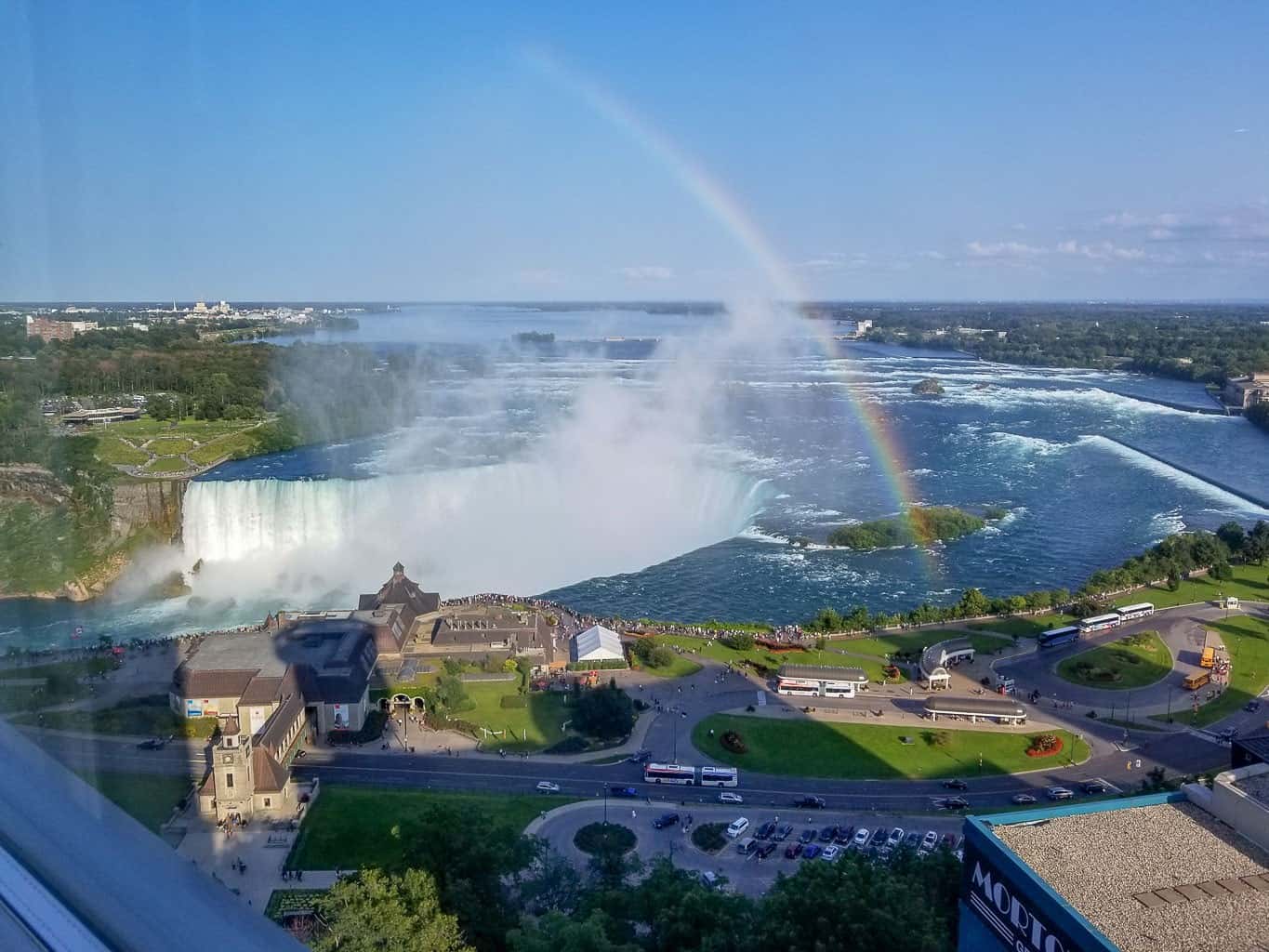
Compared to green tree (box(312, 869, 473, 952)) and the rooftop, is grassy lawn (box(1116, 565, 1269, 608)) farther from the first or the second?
green tree (box(312, 869, 473, 952))

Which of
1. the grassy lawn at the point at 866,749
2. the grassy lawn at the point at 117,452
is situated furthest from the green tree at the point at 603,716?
the grassy lawn at the point at 117,452

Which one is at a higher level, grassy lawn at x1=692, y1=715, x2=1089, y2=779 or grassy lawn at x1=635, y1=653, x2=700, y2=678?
grassy lawn at x1=635, y1=653, x2=700, y2=678

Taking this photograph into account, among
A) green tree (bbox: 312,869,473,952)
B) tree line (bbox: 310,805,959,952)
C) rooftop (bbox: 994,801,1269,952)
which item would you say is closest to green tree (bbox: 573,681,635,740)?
tree line (bbox: 310,805,959,952)

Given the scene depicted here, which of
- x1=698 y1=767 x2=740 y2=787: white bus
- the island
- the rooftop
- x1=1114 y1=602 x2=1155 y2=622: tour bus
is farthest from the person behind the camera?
the island

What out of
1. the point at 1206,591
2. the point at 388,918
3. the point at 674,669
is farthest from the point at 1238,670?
the point at 388,918

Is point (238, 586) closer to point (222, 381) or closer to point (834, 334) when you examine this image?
point (222, 381)
